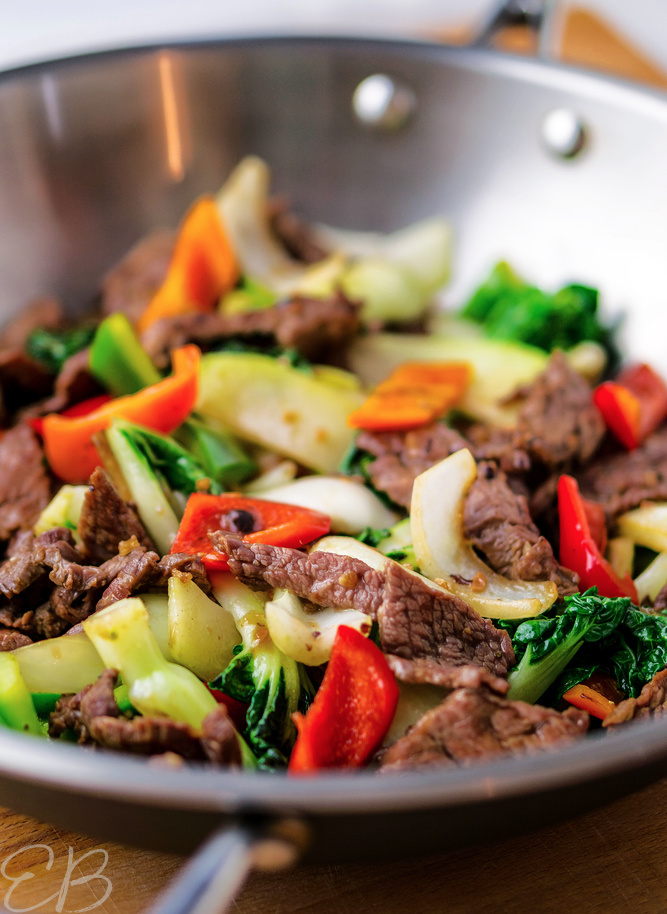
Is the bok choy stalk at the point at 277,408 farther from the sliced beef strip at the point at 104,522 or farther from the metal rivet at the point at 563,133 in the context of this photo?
the metal rivet at the point at 563,133

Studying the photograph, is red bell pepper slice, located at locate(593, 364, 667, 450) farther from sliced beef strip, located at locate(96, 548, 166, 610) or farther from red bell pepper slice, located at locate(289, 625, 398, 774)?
sliced beef strip, located at locate(96, 548, 166, 610)

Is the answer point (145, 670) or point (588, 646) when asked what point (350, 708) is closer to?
point (145, 670)

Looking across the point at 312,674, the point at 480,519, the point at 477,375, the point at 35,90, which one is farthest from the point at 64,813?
the point at 35,90

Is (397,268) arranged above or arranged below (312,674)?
above

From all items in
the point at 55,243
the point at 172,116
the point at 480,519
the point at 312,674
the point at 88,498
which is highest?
the point at 172,116

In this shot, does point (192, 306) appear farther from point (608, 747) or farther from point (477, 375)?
point (608, 747)

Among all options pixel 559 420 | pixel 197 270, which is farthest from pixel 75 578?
pixel 197 270

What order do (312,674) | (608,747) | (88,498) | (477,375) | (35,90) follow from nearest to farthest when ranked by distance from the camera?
1. (608,747)
2. (312,674)
3. (88,498)
4. (477,375)
5. (35,90)

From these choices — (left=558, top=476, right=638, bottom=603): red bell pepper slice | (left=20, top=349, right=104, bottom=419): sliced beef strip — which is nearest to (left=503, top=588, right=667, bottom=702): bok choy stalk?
(left=558, top=476, right=638, bottom=603): red bell pepper slice
